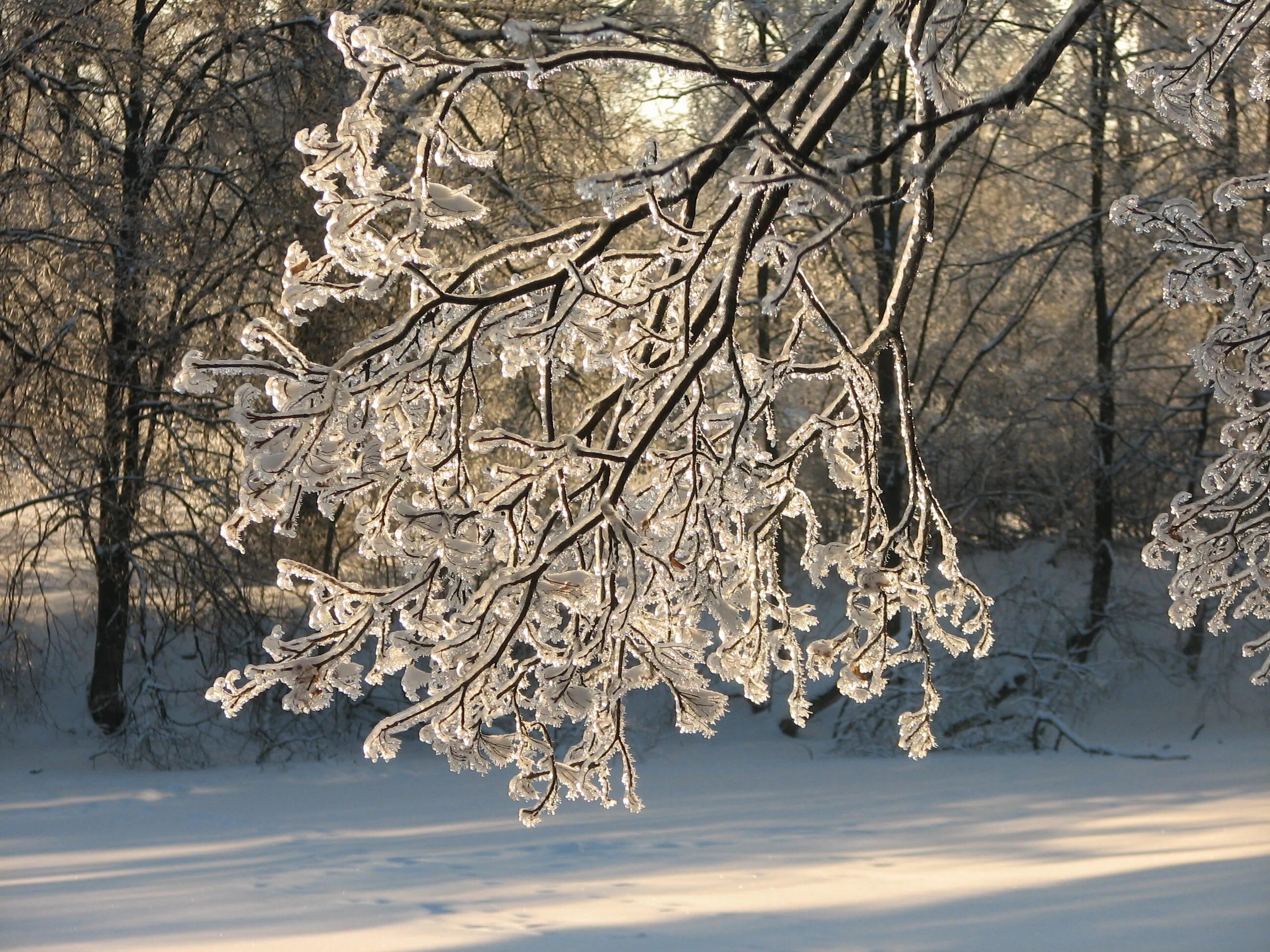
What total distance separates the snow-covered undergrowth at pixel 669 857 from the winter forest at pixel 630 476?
0.05 metres

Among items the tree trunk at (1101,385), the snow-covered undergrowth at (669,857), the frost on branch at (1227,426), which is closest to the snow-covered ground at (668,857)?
the snow-covered undergrowth at (669,857)

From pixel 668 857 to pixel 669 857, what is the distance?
0.06 ft

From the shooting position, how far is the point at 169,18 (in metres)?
10.7

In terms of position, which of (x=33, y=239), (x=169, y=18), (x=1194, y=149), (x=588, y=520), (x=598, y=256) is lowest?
(x=588, y=520)

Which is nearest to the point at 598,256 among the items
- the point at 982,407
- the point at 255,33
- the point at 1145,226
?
the point at 1145,226

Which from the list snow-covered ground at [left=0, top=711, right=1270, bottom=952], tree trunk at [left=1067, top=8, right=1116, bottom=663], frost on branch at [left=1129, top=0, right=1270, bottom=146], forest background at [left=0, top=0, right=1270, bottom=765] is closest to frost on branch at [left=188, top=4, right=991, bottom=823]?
frost on branch at [left=1129, top=0, right=1270, bottom=146]

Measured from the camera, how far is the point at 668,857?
8031 mm

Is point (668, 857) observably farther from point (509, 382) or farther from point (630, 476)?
point (509, 382)

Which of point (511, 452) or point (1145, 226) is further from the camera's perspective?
point (511, 452)

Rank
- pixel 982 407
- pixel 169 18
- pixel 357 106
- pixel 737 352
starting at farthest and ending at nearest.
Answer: pixel 982 407, pixel 169 18, pixel 737 352, pixel 357 106

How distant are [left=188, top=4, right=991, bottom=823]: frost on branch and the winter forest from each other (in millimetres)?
20

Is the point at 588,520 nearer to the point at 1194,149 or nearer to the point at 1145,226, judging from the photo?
the point at 1145,226

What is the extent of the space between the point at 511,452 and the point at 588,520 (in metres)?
8.32

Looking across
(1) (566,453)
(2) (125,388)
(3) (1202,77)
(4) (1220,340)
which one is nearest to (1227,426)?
(4) (1220,340)
